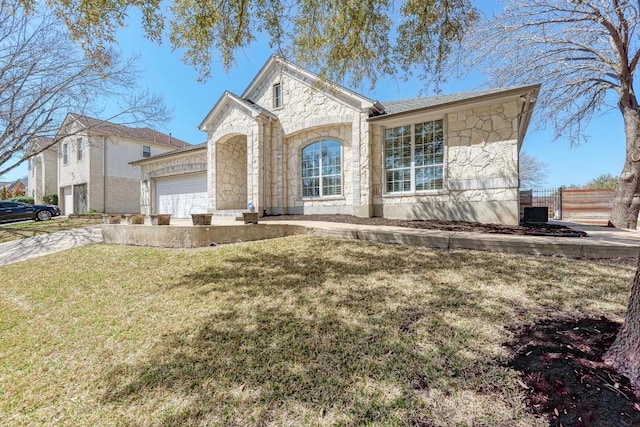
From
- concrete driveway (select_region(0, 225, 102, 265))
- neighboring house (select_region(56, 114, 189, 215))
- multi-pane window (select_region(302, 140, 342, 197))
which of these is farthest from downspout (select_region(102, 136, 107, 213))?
multi-pane window (select_region(302, 140, 342, 197))

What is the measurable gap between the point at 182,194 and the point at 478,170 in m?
13.3

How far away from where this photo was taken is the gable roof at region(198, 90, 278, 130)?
1099 cm

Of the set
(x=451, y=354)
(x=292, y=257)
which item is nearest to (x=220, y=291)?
(x=292, y=257)

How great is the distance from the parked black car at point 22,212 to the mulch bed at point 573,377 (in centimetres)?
2172

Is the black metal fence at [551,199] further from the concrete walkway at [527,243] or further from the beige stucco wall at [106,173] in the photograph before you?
the beige stucco wall at [106,173]

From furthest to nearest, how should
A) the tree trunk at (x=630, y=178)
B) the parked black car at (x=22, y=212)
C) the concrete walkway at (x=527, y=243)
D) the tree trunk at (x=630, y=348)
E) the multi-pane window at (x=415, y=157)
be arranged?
the parked black car at (x=22, y=212) < the multi-pane window at (x=415, y=157) < the tree trunk at (x=630, y=178) < the concrete walkway at (x=527, y=243) < the tree trunk at (x=630, y=348)

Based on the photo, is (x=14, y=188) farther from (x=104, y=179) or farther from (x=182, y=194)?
(x=182, y=194)

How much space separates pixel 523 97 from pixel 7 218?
76.8ft

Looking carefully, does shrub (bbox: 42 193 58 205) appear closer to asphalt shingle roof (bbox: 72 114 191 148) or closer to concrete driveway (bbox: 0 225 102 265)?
asphalt shingle roof (bbox: 72 114 191 148)

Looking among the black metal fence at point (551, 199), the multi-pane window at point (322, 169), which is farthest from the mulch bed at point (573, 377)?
the black metal fence at point (551, 199)

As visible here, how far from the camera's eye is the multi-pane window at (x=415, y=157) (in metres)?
9.17

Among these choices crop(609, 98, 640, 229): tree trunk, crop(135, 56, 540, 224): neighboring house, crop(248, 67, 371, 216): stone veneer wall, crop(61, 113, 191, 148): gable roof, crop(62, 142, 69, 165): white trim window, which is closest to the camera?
crop(135, 56, 540, 224): neighboring house

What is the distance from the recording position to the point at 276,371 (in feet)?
7.79

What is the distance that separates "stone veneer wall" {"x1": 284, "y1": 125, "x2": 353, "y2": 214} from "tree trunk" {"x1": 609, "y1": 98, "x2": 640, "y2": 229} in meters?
9.05
